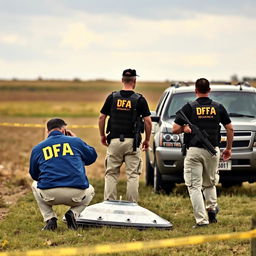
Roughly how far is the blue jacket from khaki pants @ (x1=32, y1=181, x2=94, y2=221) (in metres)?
0.06

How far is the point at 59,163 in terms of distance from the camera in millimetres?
9094

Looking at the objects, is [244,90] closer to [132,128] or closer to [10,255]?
[132,128]

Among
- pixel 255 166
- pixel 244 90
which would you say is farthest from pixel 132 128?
pixel 244 90

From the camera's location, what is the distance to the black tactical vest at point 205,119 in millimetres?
9469

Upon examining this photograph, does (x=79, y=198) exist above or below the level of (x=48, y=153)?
below

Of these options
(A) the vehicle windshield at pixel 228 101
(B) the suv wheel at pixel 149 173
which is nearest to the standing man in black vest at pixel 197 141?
(A) the vehicle windshield at pixel 228 101

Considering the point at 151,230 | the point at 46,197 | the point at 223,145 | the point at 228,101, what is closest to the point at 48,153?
the point at 46,197

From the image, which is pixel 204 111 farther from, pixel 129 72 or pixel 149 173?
pixel 149 173

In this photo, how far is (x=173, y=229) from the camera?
30.9 ft

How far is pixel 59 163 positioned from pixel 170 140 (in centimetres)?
374

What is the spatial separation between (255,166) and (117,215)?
386 centimetres

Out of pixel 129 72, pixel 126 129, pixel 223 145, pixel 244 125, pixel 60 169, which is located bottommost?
pixel 223 145

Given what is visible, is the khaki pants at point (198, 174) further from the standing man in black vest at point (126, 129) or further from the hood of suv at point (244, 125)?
the hood of suv at point (244, 125)

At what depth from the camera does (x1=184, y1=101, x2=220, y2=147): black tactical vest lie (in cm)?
947
